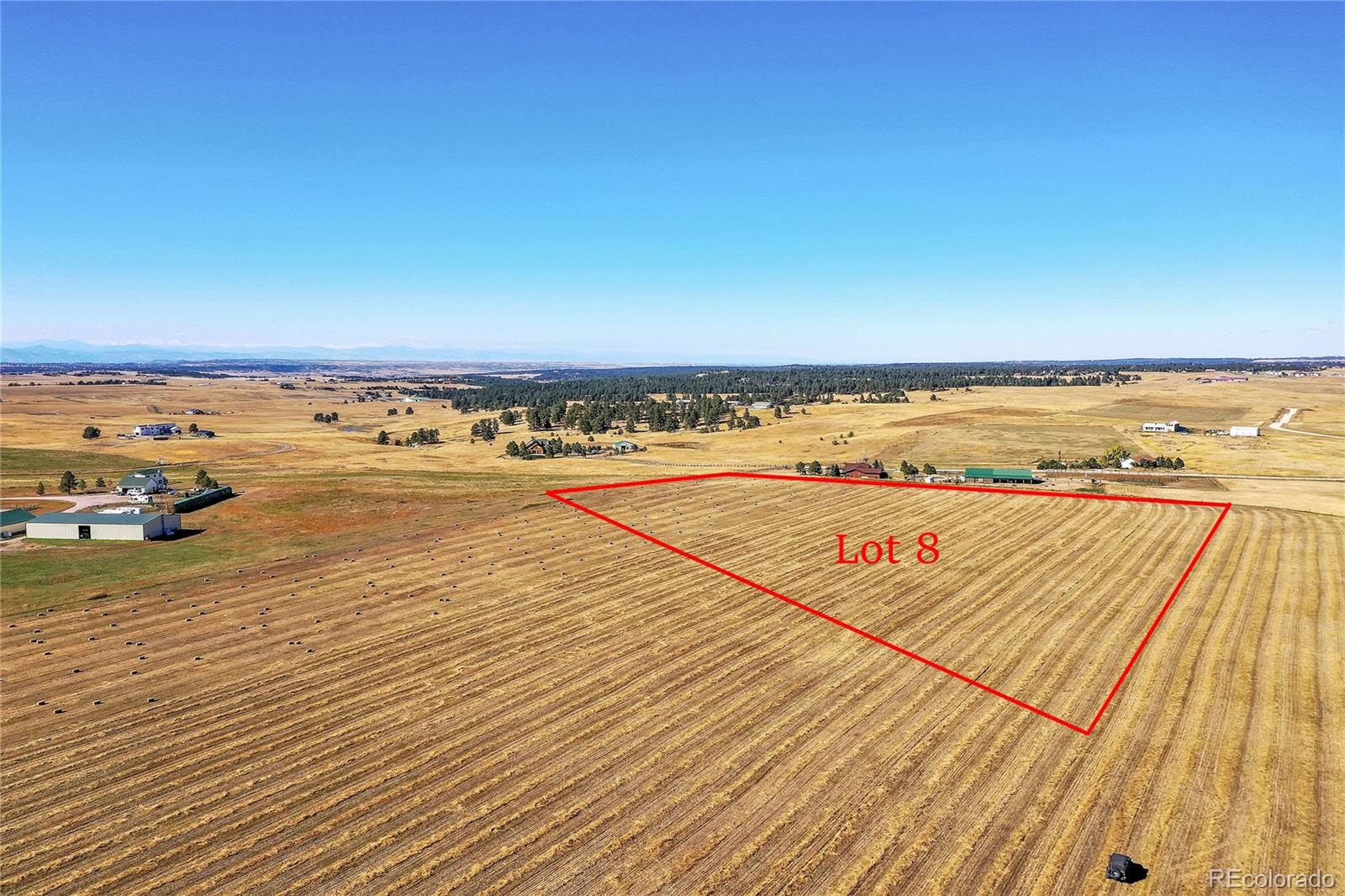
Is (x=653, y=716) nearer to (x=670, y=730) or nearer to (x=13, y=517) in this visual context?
(x=670, y=730)

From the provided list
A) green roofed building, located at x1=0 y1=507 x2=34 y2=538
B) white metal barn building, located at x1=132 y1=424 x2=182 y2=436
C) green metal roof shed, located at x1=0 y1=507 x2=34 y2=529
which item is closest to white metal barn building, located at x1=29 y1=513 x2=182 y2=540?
green roofed building, located at x1=0 y1=507 x2=34 y2=538

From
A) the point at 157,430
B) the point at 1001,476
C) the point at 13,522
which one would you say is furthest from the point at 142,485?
the point at 1001,476

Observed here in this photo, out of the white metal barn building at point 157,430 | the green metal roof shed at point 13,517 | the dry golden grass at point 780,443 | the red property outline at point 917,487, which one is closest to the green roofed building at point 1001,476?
the red property outline at point 917,487

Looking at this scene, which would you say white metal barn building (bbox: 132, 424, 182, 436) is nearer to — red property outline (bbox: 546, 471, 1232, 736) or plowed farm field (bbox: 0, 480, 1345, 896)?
red property outline (bbox: 546, 471, 1232, 736)

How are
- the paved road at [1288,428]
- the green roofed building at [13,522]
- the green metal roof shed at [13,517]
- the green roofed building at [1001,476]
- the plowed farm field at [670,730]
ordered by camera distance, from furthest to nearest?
the paved road at [1288,428]
the green roofed building at [1001,476]
the green metal roof shed at [13,517]
the green roofed building at [13,522]
the plowed farm field at [670,730]

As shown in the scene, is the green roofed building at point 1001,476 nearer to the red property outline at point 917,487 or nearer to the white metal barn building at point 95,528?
the red property outline at point 917,487

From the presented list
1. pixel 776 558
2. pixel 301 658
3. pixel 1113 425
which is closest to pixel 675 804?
pixel 301 658

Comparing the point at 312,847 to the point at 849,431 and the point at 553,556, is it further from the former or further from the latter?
the point at 849,431
